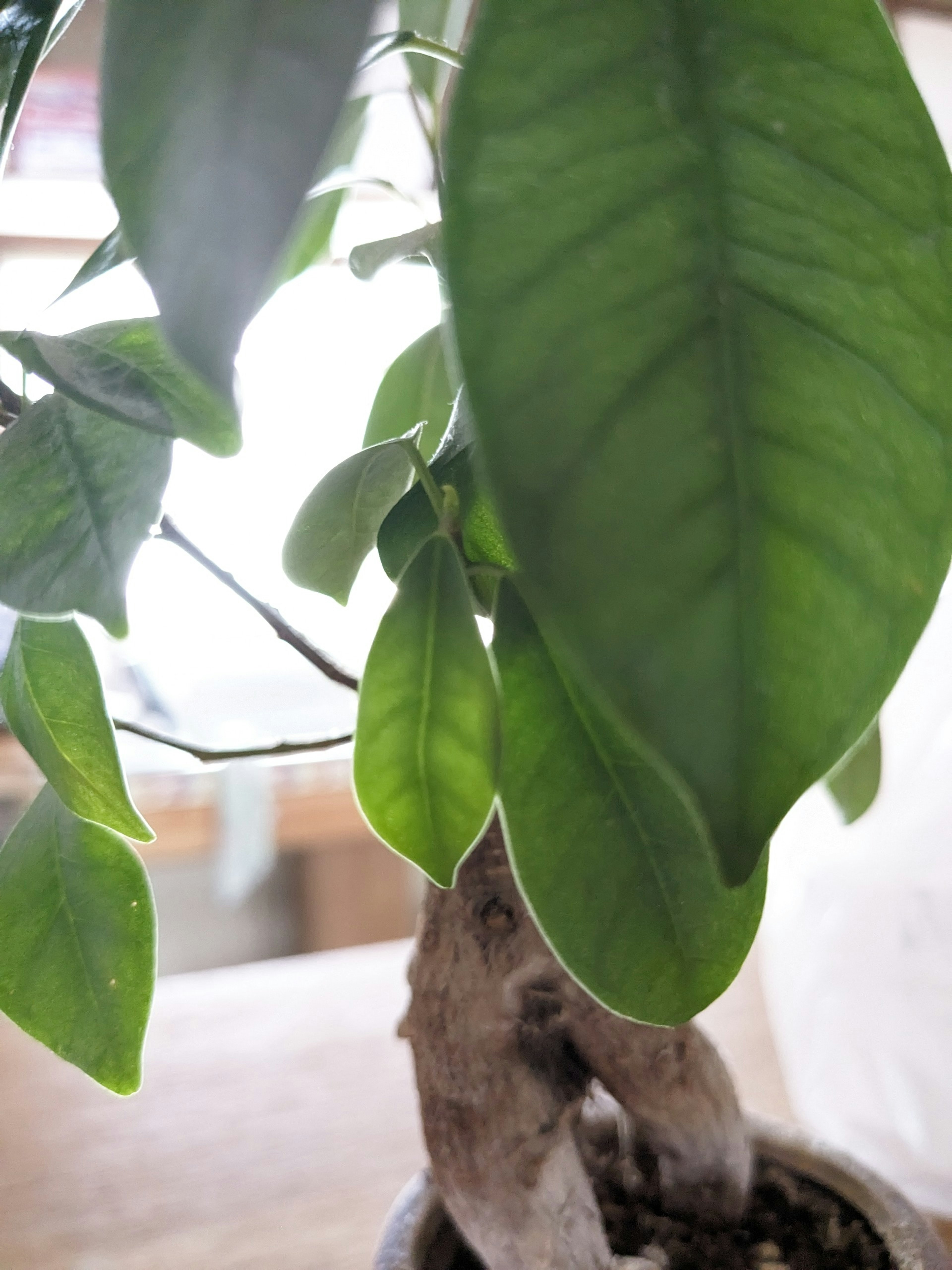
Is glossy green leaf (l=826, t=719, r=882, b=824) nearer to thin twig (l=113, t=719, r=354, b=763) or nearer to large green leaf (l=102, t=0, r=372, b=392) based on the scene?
thin twig (l=113, t=719, r=354, b=763)

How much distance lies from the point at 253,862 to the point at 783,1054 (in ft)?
2.93

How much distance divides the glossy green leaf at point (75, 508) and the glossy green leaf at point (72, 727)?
0.25 feet

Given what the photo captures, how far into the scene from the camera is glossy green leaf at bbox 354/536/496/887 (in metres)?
0.23

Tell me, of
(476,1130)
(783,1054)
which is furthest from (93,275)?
(783,1054)

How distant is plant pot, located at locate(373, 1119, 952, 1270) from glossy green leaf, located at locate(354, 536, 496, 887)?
0.23 m

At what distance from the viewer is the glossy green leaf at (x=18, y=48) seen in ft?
0.76

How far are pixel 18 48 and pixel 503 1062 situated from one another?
338 mm

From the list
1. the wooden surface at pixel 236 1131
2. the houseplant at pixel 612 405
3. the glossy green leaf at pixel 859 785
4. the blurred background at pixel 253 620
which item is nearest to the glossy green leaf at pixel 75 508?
the houseplant at pixel 612 405

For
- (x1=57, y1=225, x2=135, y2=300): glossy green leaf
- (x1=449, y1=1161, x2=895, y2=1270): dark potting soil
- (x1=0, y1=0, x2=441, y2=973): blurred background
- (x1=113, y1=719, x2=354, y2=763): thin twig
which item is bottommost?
(x1=0, y1=0, x2=441, y2=973): blurred background

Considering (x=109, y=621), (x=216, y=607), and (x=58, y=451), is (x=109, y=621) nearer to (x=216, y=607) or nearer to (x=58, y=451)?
(x=58, y=451)

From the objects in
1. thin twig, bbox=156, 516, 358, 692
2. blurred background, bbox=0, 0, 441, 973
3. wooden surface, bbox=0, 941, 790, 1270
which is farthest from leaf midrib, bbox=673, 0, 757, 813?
blurred background, bbox=0, 0, 441, 973

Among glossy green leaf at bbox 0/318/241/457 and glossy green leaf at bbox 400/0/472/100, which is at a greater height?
glossy green leaf at bbox 400/0/472/100

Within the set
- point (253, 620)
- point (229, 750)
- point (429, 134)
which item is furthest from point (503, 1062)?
point (253, 620)

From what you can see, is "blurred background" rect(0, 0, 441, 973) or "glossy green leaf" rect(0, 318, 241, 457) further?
"blurred background" rect(0, 0, 441, 973)
